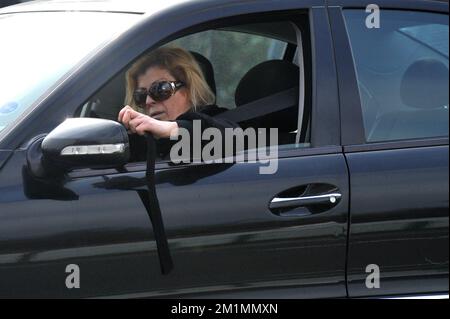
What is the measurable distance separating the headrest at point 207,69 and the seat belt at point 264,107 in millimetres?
380

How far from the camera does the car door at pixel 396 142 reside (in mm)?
3238

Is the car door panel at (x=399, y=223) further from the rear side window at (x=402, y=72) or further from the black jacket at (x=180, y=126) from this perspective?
the black jacket at (x=180, y=126)

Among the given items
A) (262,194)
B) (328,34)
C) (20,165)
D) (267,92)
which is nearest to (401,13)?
(328,34)

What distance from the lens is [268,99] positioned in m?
3.67

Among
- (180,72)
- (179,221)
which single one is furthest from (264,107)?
(179,221)

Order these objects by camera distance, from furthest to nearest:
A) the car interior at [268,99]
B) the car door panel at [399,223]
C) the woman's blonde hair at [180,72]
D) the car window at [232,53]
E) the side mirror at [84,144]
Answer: the car window at [232,53] < the woman's blonde hair at [180,72] < the car interior at [268,99] < the car door panel at [399,223] < the side mirror at [84,144]

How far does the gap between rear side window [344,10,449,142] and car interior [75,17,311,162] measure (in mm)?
199

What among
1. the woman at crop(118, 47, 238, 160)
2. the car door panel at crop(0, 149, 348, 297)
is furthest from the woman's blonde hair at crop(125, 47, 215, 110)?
the car door panel at crop(0, 149, 348, 297)

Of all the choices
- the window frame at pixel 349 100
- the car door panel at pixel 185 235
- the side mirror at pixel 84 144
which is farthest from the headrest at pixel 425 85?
the side mirror at pixel 84 144

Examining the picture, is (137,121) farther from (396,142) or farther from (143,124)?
(396,142)

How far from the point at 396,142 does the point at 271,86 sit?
629 millimetres

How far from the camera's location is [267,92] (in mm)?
3787

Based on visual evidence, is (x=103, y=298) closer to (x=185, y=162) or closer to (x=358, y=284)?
(x=185, y=162)

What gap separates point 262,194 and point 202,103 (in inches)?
26.7
